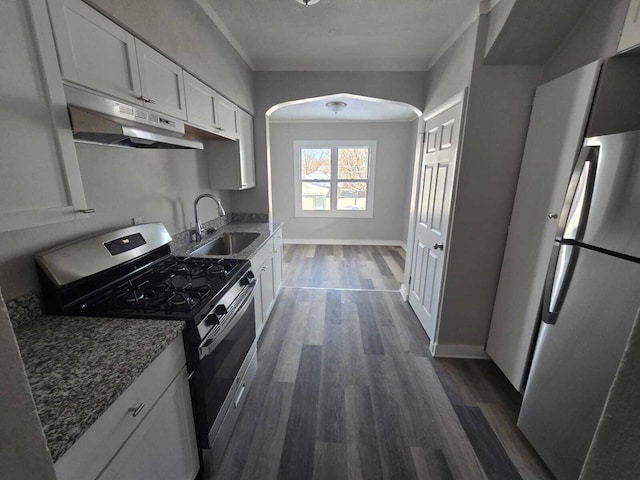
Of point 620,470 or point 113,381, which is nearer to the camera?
point 620,470

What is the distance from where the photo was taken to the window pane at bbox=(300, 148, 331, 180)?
18.3 ft

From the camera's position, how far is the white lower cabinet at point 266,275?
235cm

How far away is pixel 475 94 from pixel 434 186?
0.80 meters

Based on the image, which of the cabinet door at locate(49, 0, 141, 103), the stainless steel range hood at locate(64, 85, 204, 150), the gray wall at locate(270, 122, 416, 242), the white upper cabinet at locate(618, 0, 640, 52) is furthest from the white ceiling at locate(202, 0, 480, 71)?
the gray wall at locate(270, 122, 416, 242)

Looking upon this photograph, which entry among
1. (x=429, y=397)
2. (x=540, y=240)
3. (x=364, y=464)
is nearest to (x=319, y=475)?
(x=364, y=464)

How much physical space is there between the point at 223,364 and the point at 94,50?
1544 millimetres

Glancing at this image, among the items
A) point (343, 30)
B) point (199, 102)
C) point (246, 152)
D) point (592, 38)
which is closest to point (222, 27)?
point (199, 102)

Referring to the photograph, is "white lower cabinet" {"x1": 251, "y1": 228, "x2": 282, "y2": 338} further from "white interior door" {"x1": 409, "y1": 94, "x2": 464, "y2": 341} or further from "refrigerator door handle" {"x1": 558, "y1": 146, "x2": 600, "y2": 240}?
"refrigerator door handle" {"x1": 558, "y1": 146, "x2": 600, "y2": 240}

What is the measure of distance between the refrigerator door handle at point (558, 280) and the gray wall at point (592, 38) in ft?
3.32

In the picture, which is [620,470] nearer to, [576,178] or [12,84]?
[576,178]

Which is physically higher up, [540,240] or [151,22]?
[151,22]

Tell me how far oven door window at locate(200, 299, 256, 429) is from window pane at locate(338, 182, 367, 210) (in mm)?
4194

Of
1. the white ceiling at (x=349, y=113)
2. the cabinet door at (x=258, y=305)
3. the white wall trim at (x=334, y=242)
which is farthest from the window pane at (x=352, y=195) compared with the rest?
the cabinet door at (x=258, y=305)

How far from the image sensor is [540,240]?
5.41ft
